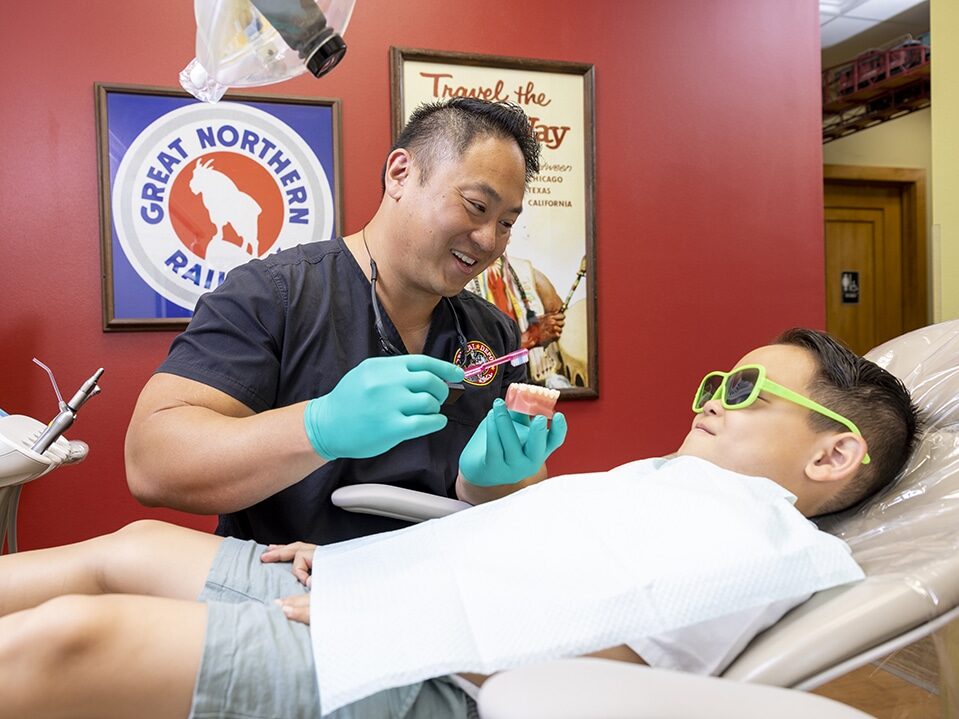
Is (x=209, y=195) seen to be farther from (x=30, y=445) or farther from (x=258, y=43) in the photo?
(x=258, y=43)

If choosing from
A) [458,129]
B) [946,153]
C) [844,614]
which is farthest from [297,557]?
[946,153]

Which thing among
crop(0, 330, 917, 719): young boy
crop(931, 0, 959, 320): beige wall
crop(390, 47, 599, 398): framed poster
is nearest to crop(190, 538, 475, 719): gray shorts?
crop(0, 330, 917, 719): young boy

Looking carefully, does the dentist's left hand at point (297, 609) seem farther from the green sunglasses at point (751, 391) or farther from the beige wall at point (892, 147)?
the beige wall at point (892, 147)

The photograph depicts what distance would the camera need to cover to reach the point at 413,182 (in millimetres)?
1540

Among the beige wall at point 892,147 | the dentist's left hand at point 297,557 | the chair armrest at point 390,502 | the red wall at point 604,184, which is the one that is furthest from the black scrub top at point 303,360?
the beige wall at point 892,147

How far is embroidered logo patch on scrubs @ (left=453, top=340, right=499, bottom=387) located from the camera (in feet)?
5.35

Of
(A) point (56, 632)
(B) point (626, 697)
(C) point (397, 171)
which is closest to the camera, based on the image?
(B) point (626, 697)

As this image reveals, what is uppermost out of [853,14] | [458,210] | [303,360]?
[853,14]

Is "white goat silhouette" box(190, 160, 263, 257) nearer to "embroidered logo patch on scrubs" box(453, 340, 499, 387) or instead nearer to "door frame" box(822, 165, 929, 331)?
"embroidered logo patch on scrubs" box(453, 340, 499, 387)

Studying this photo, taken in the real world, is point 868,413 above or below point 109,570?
above

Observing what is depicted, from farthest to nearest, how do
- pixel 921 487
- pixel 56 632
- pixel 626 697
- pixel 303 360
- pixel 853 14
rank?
pixel 853 14 → pixel 303 360 → pixel 921 487 → pixel 56 632 → pixel 626 697

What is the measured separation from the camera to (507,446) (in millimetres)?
1367

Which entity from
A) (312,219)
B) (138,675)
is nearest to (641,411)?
(312,219)

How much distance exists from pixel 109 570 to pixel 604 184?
83.0 inches
